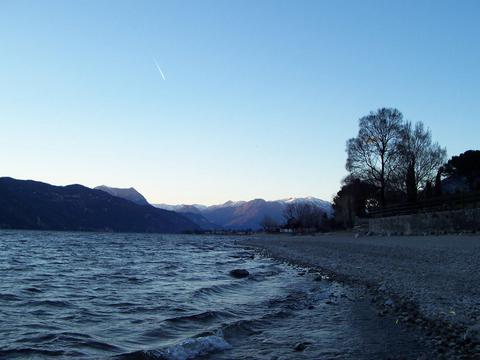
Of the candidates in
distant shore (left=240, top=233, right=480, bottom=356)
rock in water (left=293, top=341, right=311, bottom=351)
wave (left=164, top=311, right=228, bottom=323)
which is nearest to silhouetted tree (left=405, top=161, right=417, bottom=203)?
distant shore (left=240, top=233, right=480, bottom=356)

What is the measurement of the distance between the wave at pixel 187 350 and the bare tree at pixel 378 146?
161 feet

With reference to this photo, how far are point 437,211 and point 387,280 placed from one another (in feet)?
68.9

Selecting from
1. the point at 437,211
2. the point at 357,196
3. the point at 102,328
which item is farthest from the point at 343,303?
the point at 357,196

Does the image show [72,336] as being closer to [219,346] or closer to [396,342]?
[219,346]

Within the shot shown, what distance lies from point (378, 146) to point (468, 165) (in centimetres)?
973

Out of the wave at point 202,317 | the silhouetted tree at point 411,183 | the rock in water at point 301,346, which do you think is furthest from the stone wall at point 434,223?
the rock in water at point 301,346

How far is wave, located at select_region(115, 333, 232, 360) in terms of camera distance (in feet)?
28.0

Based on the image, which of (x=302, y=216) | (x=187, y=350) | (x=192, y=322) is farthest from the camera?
(x=302, y=216)

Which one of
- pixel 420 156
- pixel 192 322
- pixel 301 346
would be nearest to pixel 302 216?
pixel 420 156

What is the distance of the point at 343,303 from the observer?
13.2 metres

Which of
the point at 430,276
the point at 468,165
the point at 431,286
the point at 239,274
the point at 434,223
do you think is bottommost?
the point at 239,274

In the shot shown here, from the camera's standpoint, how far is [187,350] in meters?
8.86

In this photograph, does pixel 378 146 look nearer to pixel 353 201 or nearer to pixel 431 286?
pixel 353 201

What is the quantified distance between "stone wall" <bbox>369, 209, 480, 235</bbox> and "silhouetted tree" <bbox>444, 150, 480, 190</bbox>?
11387 mm
